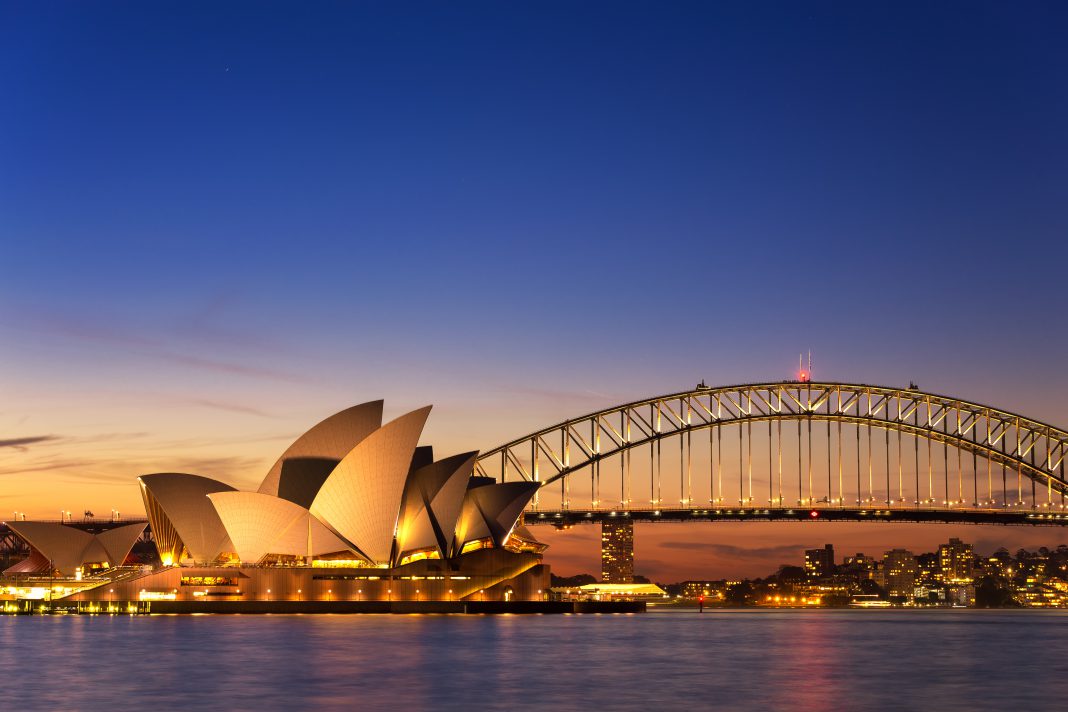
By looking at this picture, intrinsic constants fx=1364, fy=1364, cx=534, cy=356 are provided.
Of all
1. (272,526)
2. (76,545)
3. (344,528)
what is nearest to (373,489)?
(344,528)

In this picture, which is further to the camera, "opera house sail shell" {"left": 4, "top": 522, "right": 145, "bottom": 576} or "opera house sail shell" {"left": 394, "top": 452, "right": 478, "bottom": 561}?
"opera house sail shell" {"left": 4, "top": 522, "right": 145, "bottom": 576}

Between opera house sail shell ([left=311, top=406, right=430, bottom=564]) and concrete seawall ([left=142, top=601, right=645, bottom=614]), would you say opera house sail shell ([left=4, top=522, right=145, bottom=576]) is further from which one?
opera house sail shell ([left=311, top=406, right=430, bottom=564])

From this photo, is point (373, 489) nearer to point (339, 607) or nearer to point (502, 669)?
point (339, 607)

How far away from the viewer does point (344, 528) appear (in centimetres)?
8719

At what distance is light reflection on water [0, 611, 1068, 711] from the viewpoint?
125ft

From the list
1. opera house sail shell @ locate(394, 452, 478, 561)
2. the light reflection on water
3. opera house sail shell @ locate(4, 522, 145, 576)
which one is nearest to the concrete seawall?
opera house sail shell @ locate(394, 452, 478, 561)

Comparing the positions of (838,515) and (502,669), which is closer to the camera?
(502,669)

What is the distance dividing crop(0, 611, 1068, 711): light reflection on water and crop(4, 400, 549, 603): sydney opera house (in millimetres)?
12297

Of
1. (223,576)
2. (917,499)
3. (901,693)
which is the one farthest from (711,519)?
(901,693)

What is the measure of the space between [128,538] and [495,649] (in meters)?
72.8

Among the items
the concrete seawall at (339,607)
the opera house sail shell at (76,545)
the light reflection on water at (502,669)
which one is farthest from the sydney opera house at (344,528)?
the opera house sail shell at (76,545)

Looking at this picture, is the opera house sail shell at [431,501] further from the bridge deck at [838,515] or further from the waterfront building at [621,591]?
the waterfront building at [621,591]

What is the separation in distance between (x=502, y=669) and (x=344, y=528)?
136 ft

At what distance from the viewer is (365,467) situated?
83562 mm
